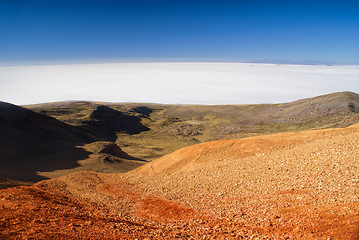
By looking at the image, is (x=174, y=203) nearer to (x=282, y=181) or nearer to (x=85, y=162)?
(x=282, y=181)

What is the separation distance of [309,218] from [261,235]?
126 cm

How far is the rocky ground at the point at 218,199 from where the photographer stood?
5.33 meters

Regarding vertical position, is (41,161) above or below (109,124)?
below

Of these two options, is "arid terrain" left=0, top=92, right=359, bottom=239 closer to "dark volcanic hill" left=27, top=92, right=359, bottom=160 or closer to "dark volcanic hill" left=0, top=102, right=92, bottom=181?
"dark volcanic hill" left=0, top=102, right=92, bottom=181

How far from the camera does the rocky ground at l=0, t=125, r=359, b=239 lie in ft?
17.5

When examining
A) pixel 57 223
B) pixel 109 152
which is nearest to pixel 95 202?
pixel 57 223

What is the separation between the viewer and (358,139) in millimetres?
10500

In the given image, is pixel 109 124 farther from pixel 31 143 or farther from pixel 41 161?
pixel 41 161

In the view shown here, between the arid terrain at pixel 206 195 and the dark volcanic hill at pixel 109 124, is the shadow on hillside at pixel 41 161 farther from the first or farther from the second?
the dark volcanic hill at pixel 109 124

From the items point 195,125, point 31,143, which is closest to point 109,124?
point 195,125

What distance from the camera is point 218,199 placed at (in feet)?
26.5

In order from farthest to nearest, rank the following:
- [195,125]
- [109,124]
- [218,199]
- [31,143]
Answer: [195,125]
[109,124]
[31,143]
[218,199]

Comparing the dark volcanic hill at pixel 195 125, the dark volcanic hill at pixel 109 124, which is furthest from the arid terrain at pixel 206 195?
the dark volcanic hill at pixel 109 124

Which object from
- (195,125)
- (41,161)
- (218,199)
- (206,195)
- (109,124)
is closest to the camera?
(218,199)
